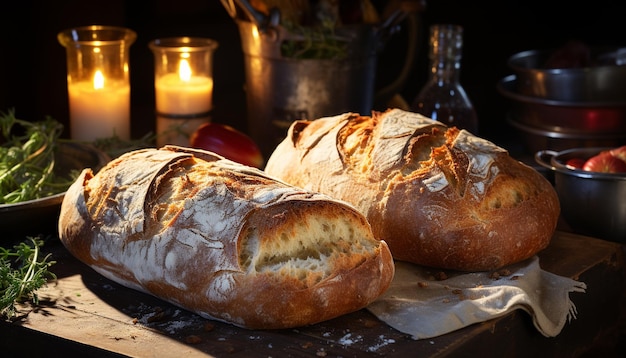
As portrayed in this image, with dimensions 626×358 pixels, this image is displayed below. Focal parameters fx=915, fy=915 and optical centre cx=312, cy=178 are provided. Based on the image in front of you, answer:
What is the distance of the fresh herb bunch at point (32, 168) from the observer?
1.80m

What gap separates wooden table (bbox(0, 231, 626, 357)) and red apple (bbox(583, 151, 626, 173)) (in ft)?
1.21

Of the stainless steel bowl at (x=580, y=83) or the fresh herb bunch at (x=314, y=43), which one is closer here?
the fresh herb bunch at (x=314, y=43)

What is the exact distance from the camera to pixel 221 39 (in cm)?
283

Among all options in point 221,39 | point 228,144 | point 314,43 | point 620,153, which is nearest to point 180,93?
point 228,144

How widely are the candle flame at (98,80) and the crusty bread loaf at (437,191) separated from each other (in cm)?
72

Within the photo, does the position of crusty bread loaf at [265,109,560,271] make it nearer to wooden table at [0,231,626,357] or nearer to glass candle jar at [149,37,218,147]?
wooden table at [0,231,626,357]

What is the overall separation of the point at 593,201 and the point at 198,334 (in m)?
0.95

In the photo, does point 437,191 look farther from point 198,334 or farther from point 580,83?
point 580,83

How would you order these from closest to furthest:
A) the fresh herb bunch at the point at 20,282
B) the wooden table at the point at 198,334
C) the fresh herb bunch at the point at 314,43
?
the wooden table at the point at 198,334, the fresh herb bunch at the point at 20,282, the fresh herb bunch at the point at 314,43

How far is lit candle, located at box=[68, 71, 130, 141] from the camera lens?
223 centimetres

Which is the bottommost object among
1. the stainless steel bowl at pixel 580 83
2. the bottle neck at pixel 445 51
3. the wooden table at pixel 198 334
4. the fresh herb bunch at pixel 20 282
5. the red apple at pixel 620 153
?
the wooden table at pixel 198 334

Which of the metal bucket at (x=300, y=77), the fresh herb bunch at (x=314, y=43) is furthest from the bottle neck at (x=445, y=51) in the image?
the fresh herb bunch at (x=314, y=43)

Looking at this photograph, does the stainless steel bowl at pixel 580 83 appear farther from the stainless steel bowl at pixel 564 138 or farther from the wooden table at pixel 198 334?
the wooden table at pixel 198 334

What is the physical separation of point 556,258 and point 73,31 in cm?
122
